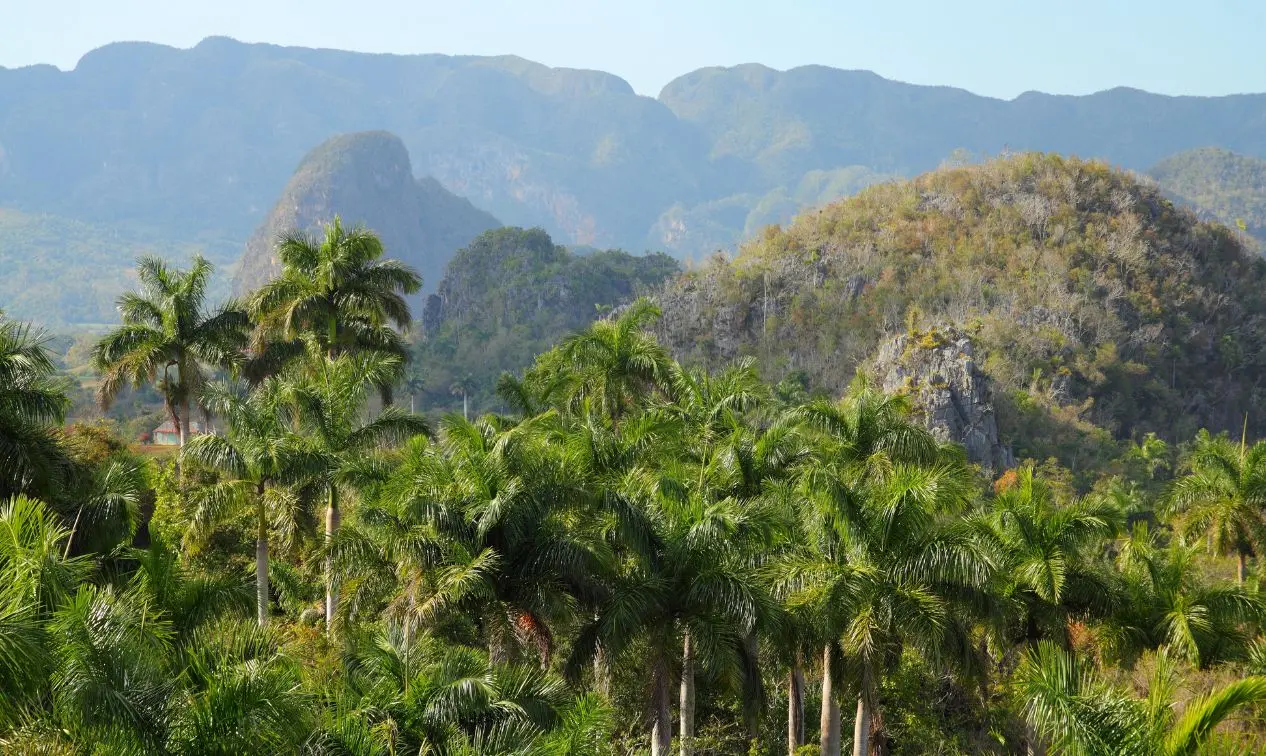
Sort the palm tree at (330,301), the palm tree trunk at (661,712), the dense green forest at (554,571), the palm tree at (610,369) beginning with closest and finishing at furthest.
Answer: the dense green forest at (554,571) → the palm tree trunk at (661,712) → the palm tree at (610,369) → the palm tree at (330,301)

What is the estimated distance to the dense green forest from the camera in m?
10.0

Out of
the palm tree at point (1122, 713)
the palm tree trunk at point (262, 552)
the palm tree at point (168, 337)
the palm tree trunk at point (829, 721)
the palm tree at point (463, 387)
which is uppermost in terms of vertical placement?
the palm tree at point (168, 337)

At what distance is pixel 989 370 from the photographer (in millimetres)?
71188

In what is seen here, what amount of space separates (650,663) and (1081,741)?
316 inches

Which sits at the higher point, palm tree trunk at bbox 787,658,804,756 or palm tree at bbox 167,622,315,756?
palm tree at bbox 167,622,315,756

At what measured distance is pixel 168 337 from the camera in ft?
88.0

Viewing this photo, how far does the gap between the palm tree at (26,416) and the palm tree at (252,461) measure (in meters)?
2.94

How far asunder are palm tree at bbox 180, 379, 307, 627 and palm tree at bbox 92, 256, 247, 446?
5.82 m

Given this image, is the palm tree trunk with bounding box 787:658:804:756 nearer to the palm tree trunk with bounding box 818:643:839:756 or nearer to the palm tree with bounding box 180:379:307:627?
the palm tree trunk with bounding box 818:643:839:756

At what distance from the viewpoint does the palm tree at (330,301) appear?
27.4 meters

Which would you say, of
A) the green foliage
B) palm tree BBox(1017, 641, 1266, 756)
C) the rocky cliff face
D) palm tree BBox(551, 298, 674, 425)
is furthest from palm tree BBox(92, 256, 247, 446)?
the rocky cliff face

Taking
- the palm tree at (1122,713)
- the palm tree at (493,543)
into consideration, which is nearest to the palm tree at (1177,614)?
the palm tree at (493,543)

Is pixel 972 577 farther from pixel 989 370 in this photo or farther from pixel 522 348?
pixel 522 348

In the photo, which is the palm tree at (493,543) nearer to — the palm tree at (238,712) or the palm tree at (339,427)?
the palm tree at (339,427)
